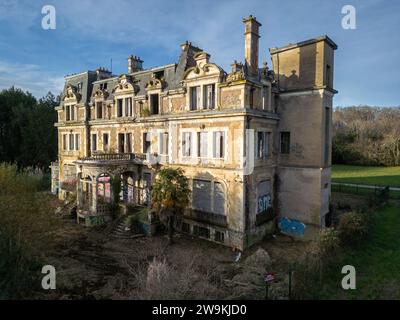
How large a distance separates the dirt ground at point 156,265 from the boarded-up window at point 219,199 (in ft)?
7.71

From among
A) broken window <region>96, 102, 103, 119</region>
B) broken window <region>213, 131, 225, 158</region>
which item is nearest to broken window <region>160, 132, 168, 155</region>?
broken window <region>213, 131, 225, 158</region>

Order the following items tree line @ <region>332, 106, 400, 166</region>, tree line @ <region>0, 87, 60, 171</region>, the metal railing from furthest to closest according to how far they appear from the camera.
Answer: tree line @ <region>332, 106, 400, 166</region> → tree line @ <region>0, 87, 60, 171</region> → the metal railing

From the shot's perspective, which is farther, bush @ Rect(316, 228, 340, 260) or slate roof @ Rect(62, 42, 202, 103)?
slate roof @ Rect(62, 42, 202, 103)

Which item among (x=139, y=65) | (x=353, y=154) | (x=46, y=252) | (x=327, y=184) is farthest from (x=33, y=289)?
(x=353, y=154)

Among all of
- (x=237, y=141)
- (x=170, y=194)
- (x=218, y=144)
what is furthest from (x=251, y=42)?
(x=170, y=194)

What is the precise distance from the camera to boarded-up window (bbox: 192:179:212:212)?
1983 centimetres

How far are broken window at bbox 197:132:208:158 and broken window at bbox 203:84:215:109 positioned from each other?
1958mm

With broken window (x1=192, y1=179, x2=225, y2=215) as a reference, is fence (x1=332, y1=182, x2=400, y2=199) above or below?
below

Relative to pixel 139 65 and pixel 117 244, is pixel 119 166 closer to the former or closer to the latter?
pixel 117 244

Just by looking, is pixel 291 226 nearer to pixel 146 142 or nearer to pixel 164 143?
pixel 164 143

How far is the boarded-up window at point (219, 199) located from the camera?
19.1 meters

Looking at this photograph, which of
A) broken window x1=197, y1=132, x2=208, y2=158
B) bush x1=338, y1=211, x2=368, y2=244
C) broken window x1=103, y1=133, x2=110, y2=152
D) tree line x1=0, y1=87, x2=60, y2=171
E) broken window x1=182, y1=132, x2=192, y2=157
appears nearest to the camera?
bush x1=338, y1=211, x2=368, y2=244

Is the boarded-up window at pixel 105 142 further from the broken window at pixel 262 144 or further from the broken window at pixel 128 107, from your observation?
the broken window at pixel 262 144

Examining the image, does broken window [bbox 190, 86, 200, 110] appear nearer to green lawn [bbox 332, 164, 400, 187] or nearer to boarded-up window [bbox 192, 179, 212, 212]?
boarded-up window [bbox 192, 179, 212, 212]
